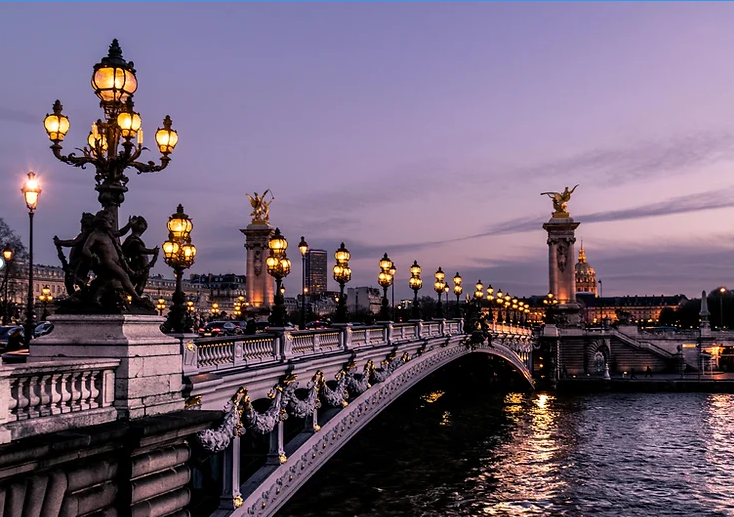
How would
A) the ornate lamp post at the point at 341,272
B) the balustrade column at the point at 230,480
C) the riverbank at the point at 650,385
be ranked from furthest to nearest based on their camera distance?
the riverbank at the point at 650,385
the ornate lamp post at the point at 341,272
the balustrade column at the point at 230,480

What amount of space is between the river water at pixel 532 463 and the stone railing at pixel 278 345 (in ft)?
20.8

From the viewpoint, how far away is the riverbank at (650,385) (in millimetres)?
69125

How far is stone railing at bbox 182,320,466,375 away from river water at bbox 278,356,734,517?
20.8ft

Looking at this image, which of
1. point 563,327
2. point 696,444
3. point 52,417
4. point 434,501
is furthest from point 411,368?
point 563,327

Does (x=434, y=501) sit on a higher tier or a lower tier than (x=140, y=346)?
lower

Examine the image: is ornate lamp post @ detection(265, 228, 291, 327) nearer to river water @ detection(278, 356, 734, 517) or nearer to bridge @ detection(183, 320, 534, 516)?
bridge @ detection(183, 320, 534, 516)

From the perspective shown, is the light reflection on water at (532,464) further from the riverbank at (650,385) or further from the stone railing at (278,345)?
the riverbank at (650,385)

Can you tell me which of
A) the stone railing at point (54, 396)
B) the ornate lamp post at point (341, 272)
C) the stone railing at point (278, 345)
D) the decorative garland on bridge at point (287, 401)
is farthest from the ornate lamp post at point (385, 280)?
the stone railing at point (54, 396)

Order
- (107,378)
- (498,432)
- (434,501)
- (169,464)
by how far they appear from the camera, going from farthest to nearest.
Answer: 1. (498,432)
2. (434,501)
3. (169,464)
4. (107,378)

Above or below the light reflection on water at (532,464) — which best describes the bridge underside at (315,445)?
above

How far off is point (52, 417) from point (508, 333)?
5504 centimetres

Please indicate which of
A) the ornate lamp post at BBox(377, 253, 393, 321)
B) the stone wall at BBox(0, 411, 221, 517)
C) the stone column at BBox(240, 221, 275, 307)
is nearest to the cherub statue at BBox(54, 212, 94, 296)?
the stone wall at BBox(0, 411, 221, 517)

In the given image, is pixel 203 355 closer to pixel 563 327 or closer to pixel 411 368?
pixel 411 368

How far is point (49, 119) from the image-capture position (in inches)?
528
